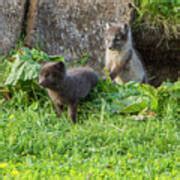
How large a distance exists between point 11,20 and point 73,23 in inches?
43.5

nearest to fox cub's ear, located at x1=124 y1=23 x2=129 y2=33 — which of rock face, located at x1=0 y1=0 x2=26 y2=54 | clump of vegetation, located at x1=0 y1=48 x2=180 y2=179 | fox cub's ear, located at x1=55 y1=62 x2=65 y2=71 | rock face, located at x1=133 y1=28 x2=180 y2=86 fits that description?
rock face, located at x1=133 y1=28 x2=180 y2=86

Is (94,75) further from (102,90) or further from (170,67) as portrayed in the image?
(170,67)

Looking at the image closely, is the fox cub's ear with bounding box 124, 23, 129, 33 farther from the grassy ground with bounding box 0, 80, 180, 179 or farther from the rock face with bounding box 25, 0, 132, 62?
the grassy ground with bounding box 0, 80, 180, 179

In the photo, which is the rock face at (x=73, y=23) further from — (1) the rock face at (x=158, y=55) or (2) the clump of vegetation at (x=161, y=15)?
(1) the rock face at (x=158, y=55)

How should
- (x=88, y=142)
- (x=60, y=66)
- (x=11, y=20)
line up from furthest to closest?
1. (x=11, y=20)
2. (x=60, y=66)
3. (x=88, y=142)

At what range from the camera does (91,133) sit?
7863 millimetres

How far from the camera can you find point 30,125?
8172mm

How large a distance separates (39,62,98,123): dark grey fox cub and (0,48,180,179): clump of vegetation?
14cm

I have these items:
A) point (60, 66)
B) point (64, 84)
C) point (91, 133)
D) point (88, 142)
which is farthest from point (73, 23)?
point (88, 142)

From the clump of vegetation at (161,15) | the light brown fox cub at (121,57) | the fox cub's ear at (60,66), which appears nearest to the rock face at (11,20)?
the light brown fox cub at (121,57)

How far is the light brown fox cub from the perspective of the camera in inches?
440

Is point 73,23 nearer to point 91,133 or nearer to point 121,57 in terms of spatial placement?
point 121,57

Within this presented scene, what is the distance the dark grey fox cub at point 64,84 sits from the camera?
8492 millimetres

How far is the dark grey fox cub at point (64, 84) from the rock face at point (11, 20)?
1.95 m
